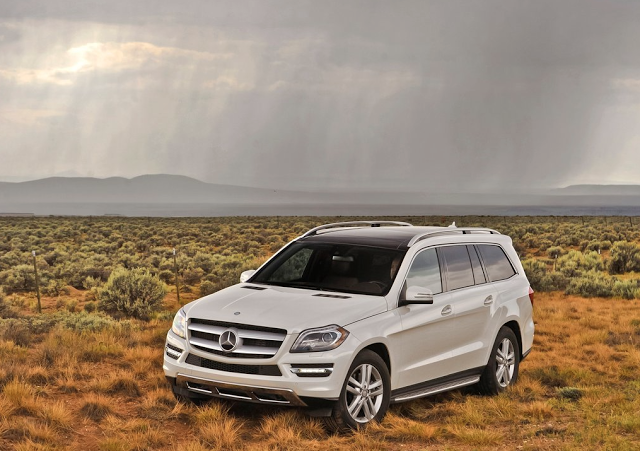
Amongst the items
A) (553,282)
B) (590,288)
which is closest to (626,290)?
(590,288)

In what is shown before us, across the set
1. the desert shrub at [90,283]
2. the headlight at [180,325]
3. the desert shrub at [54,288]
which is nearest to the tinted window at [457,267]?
the headlight at [180,325]

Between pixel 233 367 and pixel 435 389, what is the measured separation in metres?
2.28

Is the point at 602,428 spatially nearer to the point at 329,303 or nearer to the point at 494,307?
the point at 494,307

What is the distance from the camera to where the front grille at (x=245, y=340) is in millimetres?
6516

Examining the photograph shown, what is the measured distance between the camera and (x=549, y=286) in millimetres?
23750

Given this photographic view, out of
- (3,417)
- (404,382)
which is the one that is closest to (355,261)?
(404,382)

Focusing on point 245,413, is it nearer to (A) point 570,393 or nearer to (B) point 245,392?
(B) point 245,392

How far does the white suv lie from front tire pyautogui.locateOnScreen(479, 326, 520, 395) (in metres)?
0.01

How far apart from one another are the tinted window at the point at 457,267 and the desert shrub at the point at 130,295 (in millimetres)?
12266

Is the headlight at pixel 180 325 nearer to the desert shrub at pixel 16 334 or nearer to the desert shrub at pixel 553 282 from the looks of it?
the desert shrub at pixel 16 334

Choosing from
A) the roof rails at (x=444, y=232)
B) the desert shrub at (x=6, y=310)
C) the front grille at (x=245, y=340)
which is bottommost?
the desert shrub at (x=6, y=310)

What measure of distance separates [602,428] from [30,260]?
1194 inches

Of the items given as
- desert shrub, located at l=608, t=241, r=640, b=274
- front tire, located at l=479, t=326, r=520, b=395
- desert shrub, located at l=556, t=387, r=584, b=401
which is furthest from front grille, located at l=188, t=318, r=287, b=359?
desert shrub, located at l=608, t=241, r=640, b=274

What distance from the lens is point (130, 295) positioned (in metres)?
19.5
